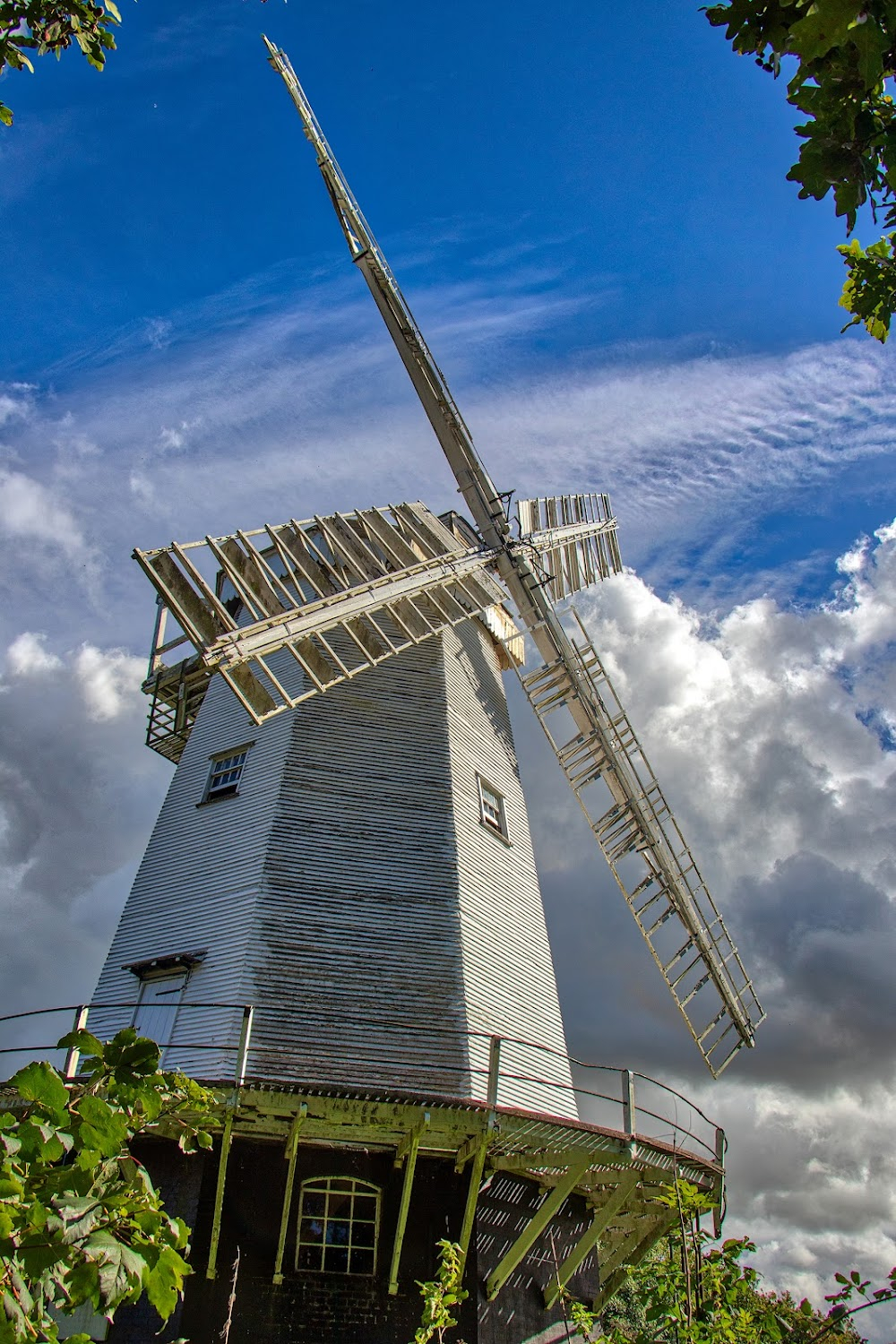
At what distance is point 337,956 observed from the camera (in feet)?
39.9

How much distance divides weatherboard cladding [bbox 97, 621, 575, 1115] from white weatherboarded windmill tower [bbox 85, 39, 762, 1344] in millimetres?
35

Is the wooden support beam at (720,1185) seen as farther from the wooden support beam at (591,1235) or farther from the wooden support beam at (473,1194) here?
the wooden support beam at (473,1194)

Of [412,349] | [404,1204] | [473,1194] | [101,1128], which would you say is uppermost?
[412,349]

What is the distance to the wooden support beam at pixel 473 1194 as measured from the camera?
10.2 metres

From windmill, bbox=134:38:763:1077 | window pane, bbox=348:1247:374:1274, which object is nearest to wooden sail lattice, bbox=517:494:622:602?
windmill, bbox=134:38:763:1077

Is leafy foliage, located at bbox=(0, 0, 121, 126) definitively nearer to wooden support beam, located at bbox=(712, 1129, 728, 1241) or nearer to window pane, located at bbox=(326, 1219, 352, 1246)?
window pane, located at bbox=(326, 1219, 352, 1246)

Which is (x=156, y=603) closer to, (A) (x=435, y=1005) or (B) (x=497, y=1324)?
(A) (x=435, y=1005)

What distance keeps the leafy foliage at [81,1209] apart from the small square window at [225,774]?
10.9 meters

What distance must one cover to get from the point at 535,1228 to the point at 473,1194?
92 cm

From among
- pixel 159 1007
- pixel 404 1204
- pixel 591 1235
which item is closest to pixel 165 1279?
pixel 404 1204

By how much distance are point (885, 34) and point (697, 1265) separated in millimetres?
7333

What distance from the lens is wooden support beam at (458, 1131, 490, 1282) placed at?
33.4 feet

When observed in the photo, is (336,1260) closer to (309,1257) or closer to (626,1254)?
(309,1257)

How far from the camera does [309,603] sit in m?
14.0
